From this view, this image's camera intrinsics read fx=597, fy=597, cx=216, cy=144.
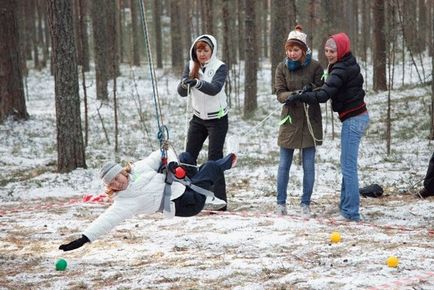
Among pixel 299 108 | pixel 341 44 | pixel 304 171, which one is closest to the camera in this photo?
pixel 341 44

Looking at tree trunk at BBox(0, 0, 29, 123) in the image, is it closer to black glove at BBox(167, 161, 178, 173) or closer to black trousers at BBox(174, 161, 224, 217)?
black trousers at BBox(174, 161, 224, 217)

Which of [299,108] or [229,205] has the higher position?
[299,108]

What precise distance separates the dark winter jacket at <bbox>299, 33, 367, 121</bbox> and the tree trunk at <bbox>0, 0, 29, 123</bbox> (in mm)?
11114

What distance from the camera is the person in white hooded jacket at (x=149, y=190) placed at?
198 inches

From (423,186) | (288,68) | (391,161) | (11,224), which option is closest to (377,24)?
(391,161)

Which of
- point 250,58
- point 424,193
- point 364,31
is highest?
point 364,31

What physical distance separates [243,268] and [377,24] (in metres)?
13.8

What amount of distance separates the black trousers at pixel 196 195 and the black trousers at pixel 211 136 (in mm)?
1188

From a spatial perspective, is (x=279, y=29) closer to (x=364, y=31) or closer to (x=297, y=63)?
(x=364, y=31)

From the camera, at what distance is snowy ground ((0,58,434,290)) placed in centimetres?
473

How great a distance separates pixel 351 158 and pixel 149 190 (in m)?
2.48

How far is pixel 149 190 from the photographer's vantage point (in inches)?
209

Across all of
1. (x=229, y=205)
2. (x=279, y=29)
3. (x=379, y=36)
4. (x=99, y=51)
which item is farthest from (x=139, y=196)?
(x=99, y=51)

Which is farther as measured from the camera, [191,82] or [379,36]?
[379,36]
